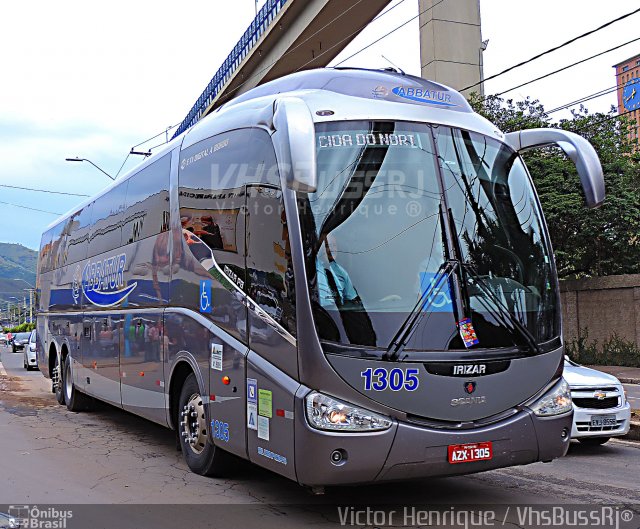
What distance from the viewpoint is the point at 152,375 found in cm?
877

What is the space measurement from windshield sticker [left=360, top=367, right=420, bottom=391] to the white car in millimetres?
4122

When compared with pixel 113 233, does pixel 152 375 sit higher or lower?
lower

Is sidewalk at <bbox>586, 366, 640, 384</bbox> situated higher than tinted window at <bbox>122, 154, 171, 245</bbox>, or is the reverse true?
Answer: tinted window at <bbox>122, 154, 171, 245</bbox>

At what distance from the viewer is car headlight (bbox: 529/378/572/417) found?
609 centimetres

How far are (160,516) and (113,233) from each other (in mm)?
5602

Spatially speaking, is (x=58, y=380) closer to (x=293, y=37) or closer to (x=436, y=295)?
(x=436, y=295)

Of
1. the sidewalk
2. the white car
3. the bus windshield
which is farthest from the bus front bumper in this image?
the sidewalk

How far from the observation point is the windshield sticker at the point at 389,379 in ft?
18.1

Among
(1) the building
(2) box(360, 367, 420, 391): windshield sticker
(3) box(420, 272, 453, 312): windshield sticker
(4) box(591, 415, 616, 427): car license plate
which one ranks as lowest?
(4) box(591, 415, 616, 427): car license plate

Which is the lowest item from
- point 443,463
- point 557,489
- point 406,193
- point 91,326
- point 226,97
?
point 557,489

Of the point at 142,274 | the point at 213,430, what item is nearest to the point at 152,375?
the point at 142,274

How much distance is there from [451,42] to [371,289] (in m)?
25.4

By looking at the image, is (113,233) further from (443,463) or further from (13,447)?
(443,463)

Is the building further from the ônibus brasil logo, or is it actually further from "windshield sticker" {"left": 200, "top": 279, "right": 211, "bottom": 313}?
"windshield sticker" {"left": 200, "top": 279, "right": 211, "bottom": 313}
